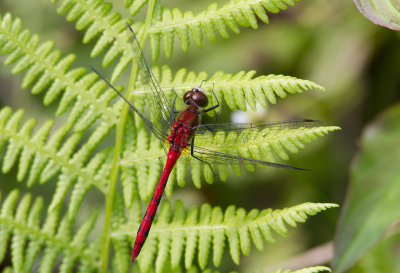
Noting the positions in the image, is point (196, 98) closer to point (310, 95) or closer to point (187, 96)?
point (187, 96)

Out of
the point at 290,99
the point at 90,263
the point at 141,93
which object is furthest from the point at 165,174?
the point at 290,99

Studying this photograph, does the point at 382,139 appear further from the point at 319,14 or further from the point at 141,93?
the point at 141,93

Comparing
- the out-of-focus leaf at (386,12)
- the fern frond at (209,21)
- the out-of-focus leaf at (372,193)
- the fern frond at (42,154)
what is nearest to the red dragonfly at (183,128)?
the fern frond at (209,21)

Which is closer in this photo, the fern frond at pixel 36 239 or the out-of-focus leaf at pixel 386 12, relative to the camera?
the out-of-focus leaf at pixel 386 12

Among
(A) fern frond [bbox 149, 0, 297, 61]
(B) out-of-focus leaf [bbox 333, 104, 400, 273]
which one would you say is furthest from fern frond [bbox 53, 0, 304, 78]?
(B) out-of-focus leaf [bbox 333, 104, 400, 273]

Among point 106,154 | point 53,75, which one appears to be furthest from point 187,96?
point 53,75

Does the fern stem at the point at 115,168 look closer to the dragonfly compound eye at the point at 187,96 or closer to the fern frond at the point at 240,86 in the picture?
the fern frond at the point at 240,86
